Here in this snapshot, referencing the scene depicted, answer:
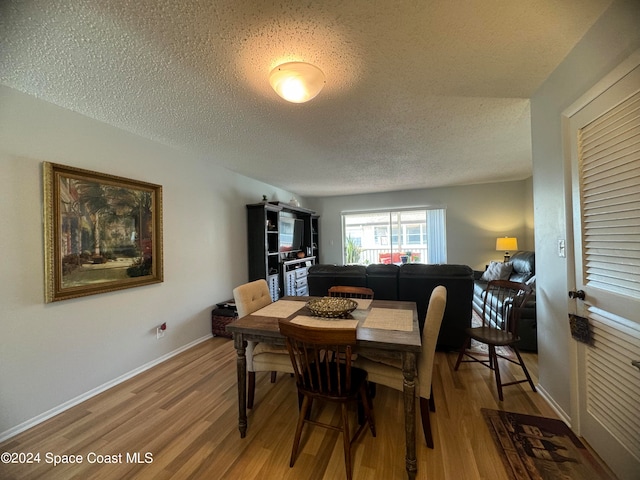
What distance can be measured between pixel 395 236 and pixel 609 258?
15.9ft

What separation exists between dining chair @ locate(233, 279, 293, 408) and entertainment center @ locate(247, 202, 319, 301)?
194 cm

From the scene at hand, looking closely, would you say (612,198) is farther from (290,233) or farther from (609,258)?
(290,233)

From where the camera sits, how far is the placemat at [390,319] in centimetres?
155

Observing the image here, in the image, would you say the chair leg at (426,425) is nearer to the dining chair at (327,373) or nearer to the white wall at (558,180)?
the dining chair at (327,373)

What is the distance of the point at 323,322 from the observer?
1659 millimetres

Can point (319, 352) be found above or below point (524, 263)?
below

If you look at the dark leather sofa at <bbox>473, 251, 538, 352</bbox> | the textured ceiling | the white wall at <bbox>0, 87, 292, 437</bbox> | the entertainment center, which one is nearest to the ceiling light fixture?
the textured ceiling

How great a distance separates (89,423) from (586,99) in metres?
3.76

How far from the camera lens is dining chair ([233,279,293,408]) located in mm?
1756

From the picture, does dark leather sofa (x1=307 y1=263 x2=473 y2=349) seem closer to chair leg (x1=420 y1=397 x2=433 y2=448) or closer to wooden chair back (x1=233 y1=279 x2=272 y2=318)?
wooden chair back (x1=233 y1=279 x2=272 y2=318)

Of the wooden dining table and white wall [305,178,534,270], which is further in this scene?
white wall [305,178,534,270]

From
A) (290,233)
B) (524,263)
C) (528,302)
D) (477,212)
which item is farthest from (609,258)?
(477,212)

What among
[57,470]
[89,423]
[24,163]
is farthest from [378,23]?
[89,423]

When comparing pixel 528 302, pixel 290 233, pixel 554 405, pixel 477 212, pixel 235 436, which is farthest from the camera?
pixel 477 212
